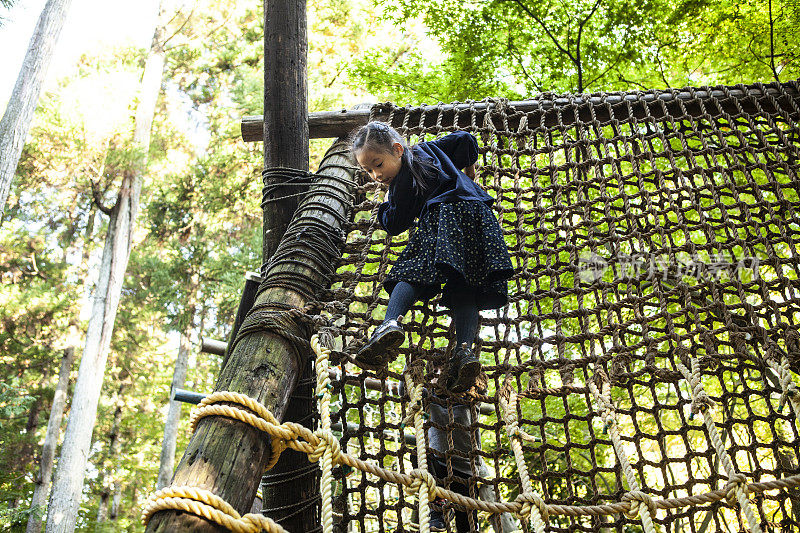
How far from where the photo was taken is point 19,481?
10.2 m

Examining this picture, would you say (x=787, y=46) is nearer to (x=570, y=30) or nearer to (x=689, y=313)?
(x=570, y=30)

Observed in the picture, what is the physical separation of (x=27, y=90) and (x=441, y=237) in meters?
5.15

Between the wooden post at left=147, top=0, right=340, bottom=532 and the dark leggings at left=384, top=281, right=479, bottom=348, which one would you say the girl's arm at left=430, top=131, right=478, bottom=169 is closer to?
the wooden post at left=147, top=0, right=340, bottom=532

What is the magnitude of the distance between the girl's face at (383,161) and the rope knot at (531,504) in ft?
3.41

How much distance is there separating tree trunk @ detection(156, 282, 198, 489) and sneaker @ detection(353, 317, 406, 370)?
646 cm

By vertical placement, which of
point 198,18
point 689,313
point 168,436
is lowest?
point 689,313

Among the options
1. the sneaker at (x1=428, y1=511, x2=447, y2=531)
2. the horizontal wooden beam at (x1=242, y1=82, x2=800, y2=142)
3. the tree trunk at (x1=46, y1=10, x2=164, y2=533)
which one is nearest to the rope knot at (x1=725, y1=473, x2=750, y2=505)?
the sneaker at (x1=428, y1=511, x2=447, y2=531)

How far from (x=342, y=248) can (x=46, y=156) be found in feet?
32.6

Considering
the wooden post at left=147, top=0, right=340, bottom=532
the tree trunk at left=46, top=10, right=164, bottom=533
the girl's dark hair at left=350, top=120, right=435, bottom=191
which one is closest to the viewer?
the wooden post at left=147, top=0, right=340, bottom=532

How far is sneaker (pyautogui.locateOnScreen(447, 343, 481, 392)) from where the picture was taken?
4.93ft

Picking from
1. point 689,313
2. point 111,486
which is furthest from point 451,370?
point 111,486

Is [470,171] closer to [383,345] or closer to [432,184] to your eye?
[432,184]

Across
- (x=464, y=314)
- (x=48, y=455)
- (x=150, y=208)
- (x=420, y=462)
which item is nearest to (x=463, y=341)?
(x=464, y=314)

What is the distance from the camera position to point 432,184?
187 cm
